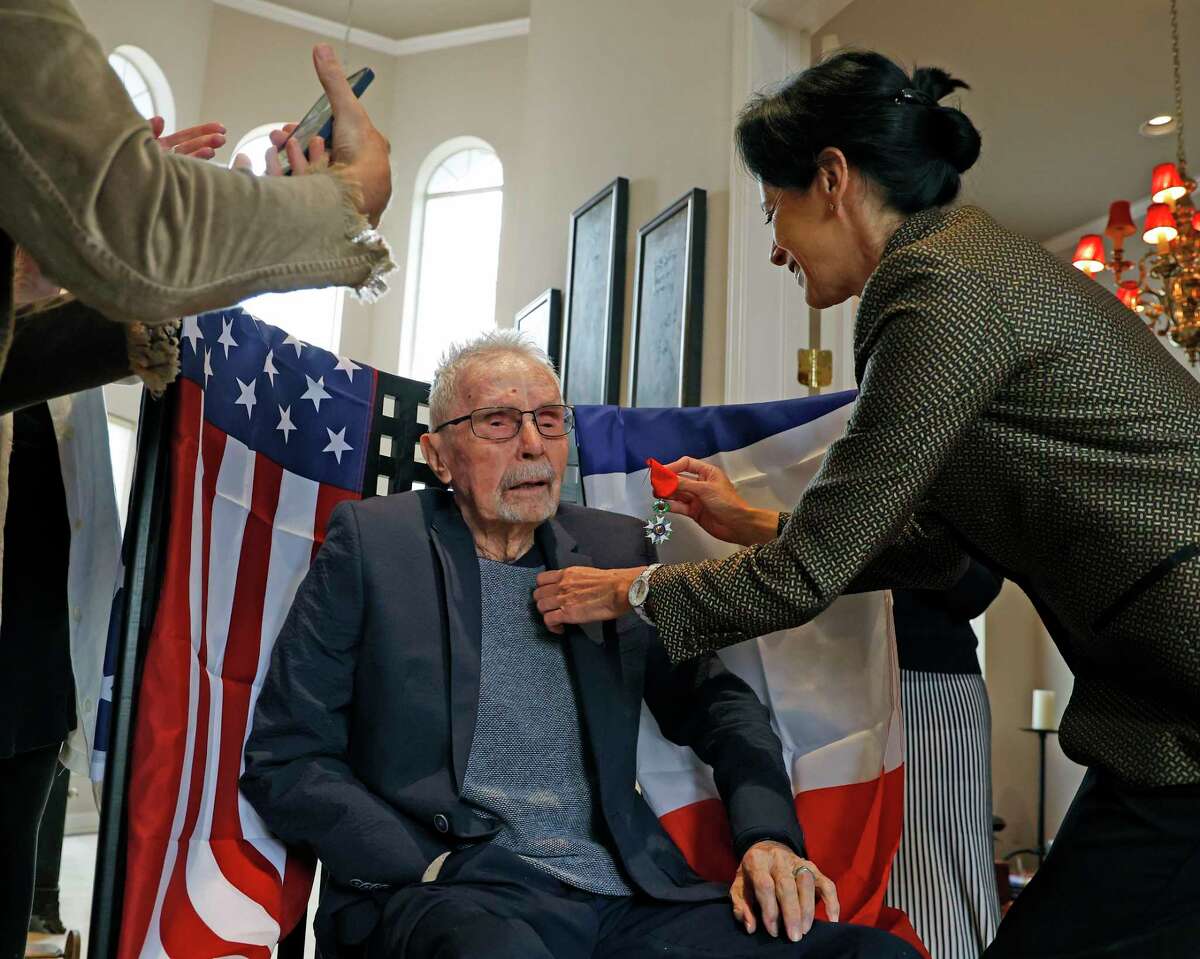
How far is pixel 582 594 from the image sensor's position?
176 cm

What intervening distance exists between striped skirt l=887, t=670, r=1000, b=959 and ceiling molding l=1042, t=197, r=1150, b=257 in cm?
705

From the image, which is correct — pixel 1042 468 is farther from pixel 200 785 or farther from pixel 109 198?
pixel 200 785

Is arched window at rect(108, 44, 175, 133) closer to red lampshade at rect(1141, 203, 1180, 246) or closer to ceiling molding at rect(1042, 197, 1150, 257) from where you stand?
red lampshade at rect(1141, 203, 1180, 246)

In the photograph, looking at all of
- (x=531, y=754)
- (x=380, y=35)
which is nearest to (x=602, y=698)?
(x=531, y=754)

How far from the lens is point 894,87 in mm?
1537

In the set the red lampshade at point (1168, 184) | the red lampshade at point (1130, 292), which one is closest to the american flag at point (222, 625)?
the red lampshade at point (1168, 184)

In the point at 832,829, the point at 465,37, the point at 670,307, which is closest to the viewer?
the point at 832,829

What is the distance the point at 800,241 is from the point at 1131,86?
246 inches

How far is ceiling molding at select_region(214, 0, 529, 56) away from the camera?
9047mm

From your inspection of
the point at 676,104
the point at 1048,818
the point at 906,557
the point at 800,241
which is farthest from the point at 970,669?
the point at 1048,818

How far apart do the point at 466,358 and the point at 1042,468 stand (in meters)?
1.16

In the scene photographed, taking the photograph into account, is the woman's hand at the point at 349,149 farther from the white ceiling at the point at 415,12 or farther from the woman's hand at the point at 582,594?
the white ceiling at the point at 415,12

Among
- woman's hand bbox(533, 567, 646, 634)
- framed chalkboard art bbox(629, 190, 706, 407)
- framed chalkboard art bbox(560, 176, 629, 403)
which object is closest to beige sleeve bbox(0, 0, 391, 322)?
woman's hand bbox(533, 567, 646, 634)

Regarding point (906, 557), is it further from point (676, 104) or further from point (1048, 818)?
point (1048, 818)
